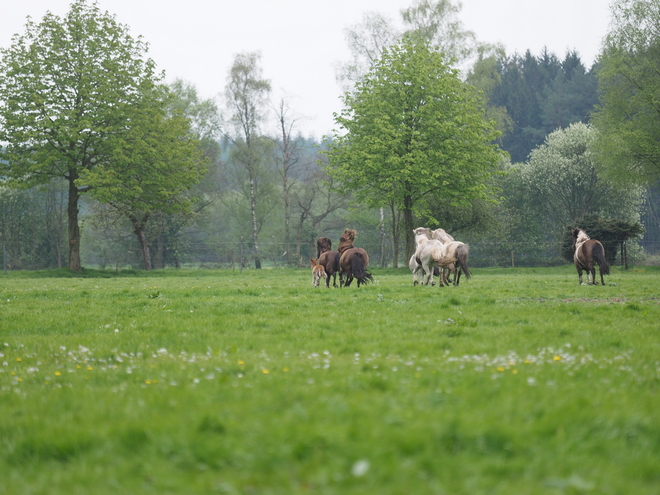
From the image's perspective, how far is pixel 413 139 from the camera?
4094 centimetres

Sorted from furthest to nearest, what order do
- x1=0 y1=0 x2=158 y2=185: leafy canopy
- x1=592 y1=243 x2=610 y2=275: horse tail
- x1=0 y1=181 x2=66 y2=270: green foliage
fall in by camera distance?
1. x1=0 y1=181 x2=66 y2=270: green foliage
2. x1=0 y1=0 x2=158 y2=185: leafy canopy
3. x1=592 y1=243 x2=610 y2=275: horse tail

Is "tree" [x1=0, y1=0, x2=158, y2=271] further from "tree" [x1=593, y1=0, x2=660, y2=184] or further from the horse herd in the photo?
"tree" [x1=593, y1=0, x2=660, y2=184]

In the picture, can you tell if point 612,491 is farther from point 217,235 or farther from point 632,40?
point 217,235

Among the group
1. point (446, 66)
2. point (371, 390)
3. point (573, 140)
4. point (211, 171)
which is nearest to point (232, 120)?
point (211, 171)

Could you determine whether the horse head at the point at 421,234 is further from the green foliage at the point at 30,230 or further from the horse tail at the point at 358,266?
the green foliage at the point at 30,230

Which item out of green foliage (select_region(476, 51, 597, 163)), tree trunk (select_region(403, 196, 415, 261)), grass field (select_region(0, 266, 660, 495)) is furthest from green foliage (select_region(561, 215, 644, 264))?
green foliage (select_region(476, 51, 597, 163))

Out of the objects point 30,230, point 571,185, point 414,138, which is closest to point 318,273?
point 414,138

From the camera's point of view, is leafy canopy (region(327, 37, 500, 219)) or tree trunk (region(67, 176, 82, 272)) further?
tree trunk (region(67, 176, 82, 272))

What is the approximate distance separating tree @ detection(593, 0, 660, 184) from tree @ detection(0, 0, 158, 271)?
116 feet

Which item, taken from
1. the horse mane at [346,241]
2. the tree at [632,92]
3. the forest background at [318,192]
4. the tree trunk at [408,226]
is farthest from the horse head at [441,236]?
the tree at [632,92]

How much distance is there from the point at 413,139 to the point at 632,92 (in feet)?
61.9

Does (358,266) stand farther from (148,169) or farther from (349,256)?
(148,169)

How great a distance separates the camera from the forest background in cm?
4522

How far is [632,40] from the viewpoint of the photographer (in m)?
44.8
